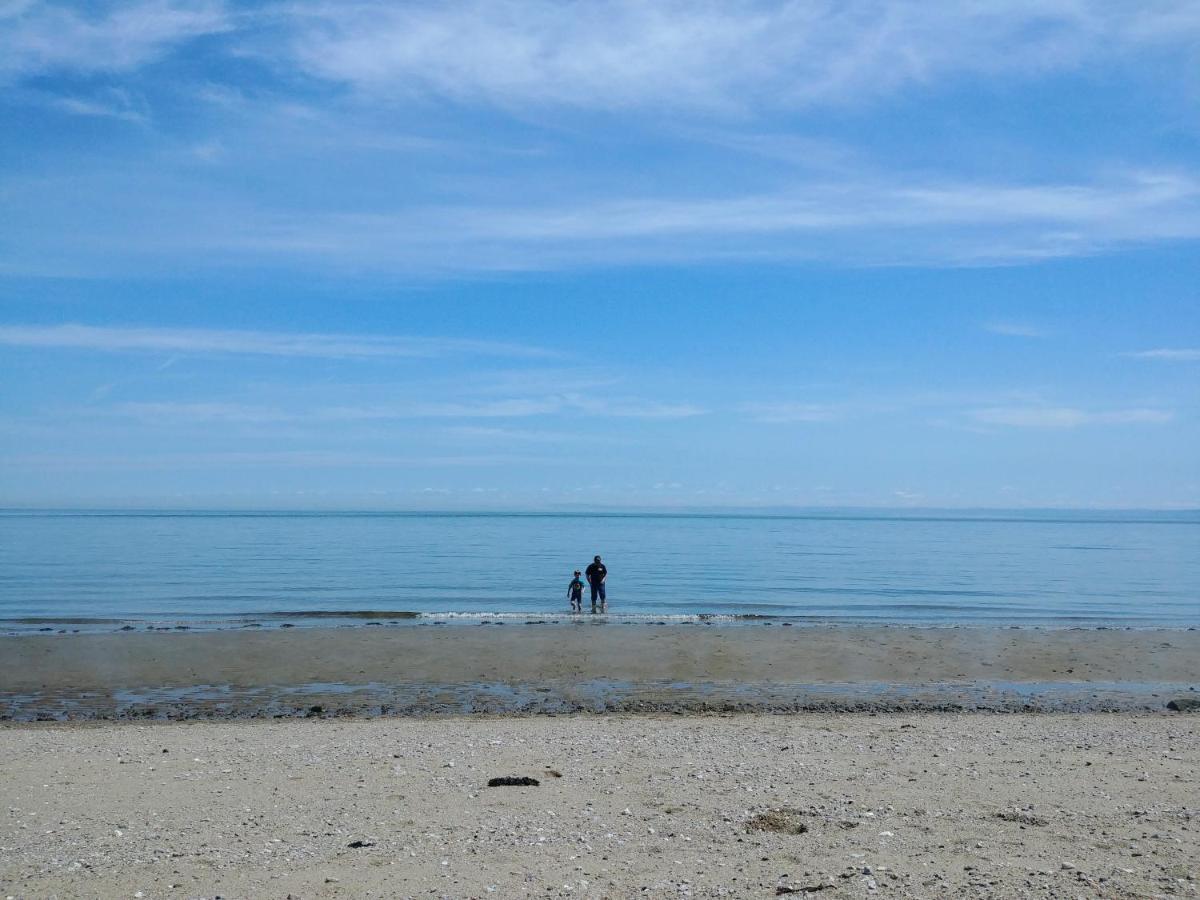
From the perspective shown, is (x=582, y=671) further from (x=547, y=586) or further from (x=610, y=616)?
(x=547, y=586)

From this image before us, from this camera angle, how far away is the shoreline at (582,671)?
60.4 ft

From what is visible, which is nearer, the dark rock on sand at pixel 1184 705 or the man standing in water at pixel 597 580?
the dark rock on sand at pixel 1184 705

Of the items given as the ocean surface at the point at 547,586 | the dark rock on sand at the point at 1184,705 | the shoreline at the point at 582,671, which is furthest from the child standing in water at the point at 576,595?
the dark rock on sand at the point at 1184,705

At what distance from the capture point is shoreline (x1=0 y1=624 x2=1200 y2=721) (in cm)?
1842

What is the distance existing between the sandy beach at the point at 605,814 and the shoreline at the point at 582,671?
11.8 feet

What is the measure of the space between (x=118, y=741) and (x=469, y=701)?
→ 647 centimetres

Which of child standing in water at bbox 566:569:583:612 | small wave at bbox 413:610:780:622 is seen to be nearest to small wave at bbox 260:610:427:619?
small wave at bbox 413:610:780:622

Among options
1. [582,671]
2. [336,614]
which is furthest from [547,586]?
[582,671]

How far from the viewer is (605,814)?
10.0 metres

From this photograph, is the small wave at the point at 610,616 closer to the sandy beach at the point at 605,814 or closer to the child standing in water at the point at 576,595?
the child standing in water at the point at 576,595

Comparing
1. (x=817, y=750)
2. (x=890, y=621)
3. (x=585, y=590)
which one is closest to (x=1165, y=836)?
(x=817, y=750)

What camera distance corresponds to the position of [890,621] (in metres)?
33.1

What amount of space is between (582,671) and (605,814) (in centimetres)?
1217

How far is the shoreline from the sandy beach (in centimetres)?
359
